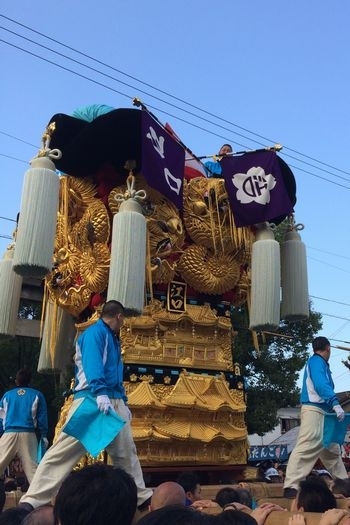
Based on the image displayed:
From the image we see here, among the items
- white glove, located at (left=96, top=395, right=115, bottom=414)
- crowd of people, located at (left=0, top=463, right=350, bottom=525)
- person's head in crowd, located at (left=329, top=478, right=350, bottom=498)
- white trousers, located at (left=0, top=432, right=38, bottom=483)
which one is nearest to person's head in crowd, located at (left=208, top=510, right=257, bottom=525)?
crowd of people, located at (left=0, top=463, right=350, bottom=525)

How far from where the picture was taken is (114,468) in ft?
6.62

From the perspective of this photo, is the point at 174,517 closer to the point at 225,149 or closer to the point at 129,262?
the point at 129,262

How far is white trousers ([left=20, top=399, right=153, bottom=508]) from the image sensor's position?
3.91 meters

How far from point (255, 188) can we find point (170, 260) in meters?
1.42

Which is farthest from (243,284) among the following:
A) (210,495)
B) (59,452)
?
(59,452)

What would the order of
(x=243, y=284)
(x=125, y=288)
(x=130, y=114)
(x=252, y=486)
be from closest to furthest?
1. (x=252, y=486)
2. (x=125, y=288)
3. (x=130, y=114)
4. (x=243, y=284)

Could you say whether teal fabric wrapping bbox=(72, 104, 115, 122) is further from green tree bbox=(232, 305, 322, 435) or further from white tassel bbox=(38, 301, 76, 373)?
green tree bbox=(232, 305, 322, 435)

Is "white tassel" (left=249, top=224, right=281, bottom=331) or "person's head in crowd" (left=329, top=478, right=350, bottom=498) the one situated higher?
"white tassel" (left=249, top=224, right=281, bottom=331)

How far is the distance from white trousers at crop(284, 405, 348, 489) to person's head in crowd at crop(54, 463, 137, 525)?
3.60 metres

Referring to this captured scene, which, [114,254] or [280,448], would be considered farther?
[280,448]

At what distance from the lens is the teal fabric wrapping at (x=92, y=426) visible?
12.9 feet

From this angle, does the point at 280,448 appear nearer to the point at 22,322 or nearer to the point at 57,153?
the point at 22,322

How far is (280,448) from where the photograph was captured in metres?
20.3

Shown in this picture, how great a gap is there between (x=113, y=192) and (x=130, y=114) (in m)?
0.94
